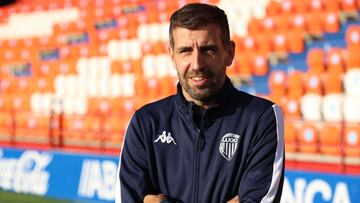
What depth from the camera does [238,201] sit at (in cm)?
248

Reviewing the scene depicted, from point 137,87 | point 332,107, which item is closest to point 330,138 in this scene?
point 332,107

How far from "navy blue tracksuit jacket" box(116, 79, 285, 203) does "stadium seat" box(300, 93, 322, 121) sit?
8692 mm

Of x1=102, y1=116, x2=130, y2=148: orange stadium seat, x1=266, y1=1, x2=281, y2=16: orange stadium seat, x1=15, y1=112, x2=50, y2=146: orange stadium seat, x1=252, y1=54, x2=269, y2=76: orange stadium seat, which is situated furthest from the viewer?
x1=266, y1=1, x2=281, y2=16: orange stadium seat

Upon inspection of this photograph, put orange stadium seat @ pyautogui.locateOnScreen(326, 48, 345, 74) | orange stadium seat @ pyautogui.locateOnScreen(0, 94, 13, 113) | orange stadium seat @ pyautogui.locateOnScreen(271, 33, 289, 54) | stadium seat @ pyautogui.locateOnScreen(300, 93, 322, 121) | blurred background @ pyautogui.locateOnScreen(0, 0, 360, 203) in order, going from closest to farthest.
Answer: blurred background @ pyautogui.locateOnScreen(0, 0, 360, 203) < stadium seat @ pyautogui.locateOnScreen(300, 93, 322, 121) < orange stadium seat @ pyautogui.locateOnScreen(326, 48, 345, 74) < orange stadium seat @ pyautogui.locateOnScreen(271, 33, 289, 54) < orange stadium seat @ pyautogui.locateOnScreen(0, 94, 13, 113)

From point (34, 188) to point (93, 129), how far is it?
2.46m

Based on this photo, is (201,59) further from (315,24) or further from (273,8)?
(273,8)

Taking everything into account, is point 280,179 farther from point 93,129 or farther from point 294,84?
point 93,129

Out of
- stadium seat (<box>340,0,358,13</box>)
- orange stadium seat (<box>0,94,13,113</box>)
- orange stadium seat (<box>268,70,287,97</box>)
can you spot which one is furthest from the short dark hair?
orange stadium seat (<box>0,94,13,113</box>)

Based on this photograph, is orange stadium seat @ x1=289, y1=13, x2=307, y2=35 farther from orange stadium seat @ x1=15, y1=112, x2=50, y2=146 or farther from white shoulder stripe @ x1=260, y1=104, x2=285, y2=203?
white shoulder stripe @ x1=260, y1=104, x2=285, y2=203

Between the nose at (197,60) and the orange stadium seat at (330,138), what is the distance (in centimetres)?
767

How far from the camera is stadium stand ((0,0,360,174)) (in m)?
10.6

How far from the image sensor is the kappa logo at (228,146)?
8.24ft

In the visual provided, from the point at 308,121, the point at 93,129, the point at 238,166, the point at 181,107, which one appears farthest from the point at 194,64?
the point at 93,129

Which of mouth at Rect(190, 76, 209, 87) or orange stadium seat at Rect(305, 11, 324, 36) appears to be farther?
orange stadium seat at Rect(305, 11, 324, 36)
